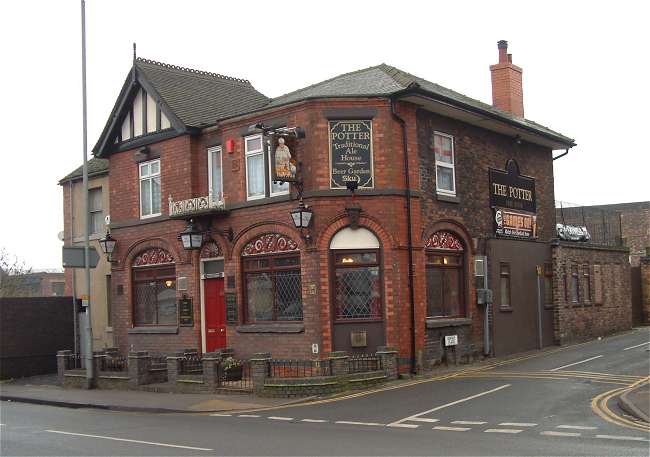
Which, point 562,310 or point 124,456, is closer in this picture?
point 124,456

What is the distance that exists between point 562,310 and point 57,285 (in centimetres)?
6576

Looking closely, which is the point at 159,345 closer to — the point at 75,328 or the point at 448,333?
the point at 75,328

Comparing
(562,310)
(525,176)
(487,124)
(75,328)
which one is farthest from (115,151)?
(562,310)

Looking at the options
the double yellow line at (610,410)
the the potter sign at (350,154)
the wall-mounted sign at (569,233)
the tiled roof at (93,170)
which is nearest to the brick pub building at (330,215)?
the the potter sign at (350,154)

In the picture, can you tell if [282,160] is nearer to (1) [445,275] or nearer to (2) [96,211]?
(1) [445,275]

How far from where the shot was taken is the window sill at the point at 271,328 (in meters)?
19.8

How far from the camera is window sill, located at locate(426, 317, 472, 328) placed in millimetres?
20425

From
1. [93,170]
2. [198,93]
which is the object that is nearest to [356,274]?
[198,93]

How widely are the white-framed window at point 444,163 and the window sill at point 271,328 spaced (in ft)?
17.8

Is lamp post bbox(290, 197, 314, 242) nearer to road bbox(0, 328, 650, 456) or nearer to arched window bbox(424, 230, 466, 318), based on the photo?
arched window bbox(424, 230, 466, 318)

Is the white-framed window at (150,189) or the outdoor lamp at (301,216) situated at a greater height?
the white-framed window at (150,189)

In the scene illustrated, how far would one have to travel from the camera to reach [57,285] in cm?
8106

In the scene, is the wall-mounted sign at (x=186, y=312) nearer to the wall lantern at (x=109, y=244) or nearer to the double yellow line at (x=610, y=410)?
the wall lantern at (x=109, y=244)

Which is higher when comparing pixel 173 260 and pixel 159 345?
pixel 173 260
